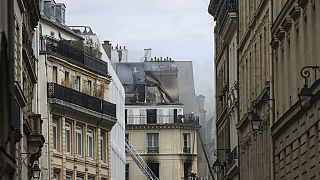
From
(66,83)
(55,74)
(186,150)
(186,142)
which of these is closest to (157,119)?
(186,142)

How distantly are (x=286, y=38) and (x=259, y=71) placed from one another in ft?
34.8

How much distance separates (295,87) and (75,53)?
5053 cm

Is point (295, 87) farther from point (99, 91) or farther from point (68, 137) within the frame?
point (99, 91)

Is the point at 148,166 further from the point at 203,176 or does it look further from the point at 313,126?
the point at 313,126

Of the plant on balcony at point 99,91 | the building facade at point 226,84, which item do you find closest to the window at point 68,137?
the plant on balcony at point 99,91

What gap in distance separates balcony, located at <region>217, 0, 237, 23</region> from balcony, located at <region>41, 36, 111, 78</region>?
1146 centimetres

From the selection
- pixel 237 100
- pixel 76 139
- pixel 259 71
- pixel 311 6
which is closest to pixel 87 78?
pixel 76 139

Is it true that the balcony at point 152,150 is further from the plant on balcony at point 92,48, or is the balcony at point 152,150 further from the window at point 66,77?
the window at point 66,77

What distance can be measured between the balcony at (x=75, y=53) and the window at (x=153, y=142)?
4506 cm

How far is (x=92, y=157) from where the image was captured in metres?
103

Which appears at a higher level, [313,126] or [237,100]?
[237,100]

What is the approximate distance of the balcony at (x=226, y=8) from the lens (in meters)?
76.4

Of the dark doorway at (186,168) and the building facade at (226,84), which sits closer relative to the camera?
the building facade at (226,84)

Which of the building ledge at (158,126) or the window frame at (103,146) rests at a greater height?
the building ledge at (158,126)
